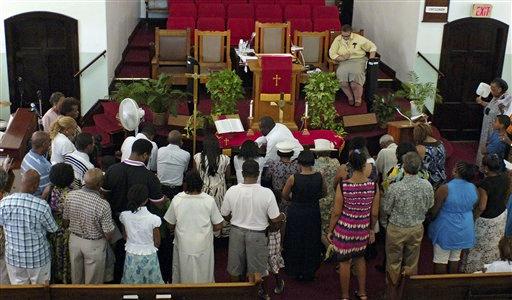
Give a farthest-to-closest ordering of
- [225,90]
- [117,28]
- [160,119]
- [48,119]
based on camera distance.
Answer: [117,28], [160,119], [225,90], [48,119]

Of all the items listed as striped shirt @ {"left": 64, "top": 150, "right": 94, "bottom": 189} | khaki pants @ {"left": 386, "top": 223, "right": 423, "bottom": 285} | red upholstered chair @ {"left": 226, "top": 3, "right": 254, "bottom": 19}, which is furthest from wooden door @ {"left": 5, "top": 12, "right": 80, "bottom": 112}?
khaki pants @ {"left": 386, "top": 223, "right": 423, "bottom": 285}

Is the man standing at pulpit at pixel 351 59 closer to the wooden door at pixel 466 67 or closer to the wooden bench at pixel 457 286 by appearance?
the wooden door at pixel 466 67

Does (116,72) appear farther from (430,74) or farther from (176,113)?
(430,74)

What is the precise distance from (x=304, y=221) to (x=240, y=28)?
6589 millimetres

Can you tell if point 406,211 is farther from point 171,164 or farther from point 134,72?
point 134,72

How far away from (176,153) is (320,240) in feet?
5.33

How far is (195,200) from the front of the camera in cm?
514

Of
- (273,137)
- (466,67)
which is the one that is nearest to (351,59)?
(466,67)

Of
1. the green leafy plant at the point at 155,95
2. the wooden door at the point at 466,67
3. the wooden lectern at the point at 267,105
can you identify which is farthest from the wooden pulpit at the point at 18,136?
the wooden door at the point at 466,67

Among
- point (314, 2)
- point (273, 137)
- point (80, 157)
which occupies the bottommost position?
point (273, 137)

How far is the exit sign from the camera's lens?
10.6 meters

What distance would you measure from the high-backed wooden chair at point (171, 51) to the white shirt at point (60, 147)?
471 cm

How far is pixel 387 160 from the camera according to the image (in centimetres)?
654

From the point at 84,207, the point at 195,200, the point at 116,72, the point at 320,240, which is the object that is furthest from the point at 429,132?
the point at 116,72
